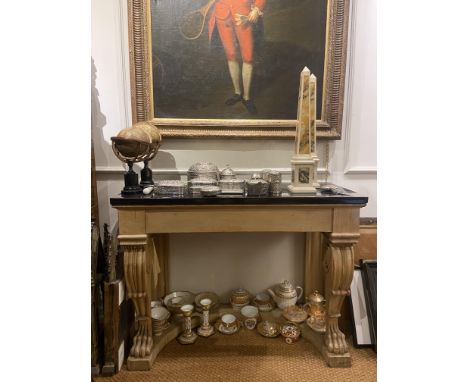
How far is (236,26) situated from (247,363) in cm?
168

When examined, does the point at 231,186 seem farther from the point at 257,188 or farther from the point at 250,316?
the point at 250,316

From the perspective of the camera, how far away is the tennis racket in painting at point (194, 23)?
158 cm

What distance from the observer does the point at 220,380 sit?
128 cm

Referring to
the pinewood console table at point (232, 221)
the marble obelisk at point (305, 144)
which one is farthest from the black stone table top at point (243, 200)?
the marble obelisk at point (305, 144)

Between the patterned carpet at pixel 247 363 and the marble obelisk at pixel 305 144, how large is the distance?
0.79 meters

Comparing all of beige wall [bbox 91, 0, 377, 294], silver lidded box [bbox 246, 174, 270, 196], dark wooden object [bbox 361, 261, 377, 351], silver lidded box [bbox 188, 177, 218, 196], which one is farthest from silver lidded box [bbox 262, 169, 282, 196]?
dark wooden object [bbox 361, 261, 377, 351]

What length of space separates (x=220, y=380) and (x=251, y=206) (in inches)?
29.6

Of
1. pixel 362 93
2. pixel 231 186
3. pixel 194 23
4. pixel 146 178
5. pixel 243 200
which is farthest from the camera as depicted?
pixel 362 93

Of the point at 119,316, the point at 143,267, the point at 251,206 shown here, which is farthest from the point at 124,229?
the point at 251,206

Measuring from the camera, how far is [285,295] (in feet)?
5.48

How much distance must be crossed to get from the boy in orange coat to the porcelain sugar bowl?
1.18 metres

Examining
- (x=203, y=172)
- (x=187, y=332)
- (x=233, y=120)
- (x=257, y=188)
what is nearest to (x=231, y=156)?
(x=233, y=120)

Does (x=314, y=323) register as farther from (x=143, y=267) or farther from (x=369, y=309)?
(x=143, y=267)

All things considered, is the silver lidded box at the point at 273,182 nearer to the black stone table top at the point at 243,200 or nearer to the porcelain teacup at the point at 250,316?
the black stone table top at the point at 243,200
